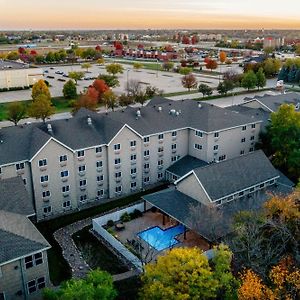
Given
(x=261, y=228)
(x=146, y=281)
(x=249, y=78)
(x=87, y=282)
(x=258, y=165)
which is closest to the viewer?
(x=87, y=282)

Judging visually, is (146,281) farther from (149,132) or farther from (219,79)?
(219,79)

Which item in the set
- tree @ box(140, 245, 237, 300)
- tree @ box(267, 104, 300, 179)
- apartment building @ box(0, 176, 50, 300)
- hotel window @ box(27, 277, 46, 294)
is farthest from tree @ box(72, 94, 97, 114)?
tree @ box(140, 245, 237, 300)

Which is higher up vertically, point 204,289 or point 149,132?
point 149,132

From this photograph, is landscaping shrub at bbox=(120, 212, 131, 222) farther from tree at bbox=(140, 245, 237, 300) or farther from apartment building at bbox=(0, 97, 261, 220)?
tree at bbox=(140, 245, 237, 300)

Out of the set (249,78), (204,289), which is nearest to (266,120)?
(204,289)

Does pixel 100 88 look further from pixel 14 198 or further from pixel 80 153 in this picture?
pixel 14 198

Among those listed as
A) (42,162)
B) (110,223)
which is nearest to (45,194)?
(42,162)
